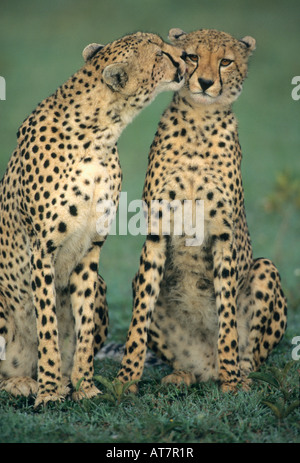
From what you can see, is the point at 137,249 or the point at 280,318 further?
the point at 137,249

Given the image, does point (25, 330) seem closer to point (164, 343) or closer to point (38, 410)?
point (38, 410)

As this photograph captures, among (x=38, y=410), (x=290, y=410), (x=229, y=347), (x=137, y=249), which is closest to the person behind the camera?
(x=290, y=410)

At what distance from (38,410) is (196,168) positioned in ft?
4.51

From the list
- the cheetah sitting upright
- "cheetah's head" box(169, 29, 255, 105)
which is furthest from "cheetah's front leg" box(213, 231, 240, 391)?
"cheetah's head" box(169, 29, 255, 105)

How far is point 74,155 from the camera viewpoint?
3408 millimetres

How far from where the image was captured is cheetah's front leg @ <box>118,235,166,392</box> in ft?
11.6

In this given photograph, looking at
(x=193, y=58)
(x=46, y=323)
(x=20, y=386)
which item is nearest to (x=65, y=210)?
(x=46, y=323)

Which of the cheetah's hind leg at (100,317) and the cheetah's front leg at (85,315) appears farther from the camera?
the cheetah's hind leg at (100,317)

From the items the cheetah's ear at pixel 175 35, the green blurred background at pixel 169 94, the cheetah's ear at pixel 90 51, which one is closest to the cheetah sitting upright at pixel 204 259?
the cheetah's ear at pixel 175 35

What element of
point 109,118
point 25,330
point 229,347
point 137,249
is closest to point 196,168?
point 109,118

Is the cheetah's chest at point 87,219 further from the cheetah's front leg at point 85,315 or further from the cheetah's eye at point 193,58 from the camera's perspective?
the cheetah's eye at point 193,58

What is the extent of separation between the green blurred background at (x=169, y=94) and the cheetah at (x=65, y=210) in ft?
9.21

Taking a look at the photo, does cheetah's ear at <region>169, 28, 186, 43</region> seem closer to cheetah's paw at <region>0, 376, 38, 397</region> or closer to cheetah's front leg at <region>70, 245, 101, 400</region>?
cheetah's front leg at <region>70, 245, 101, 400</region>

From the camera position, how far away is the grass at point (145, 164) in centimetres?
296
